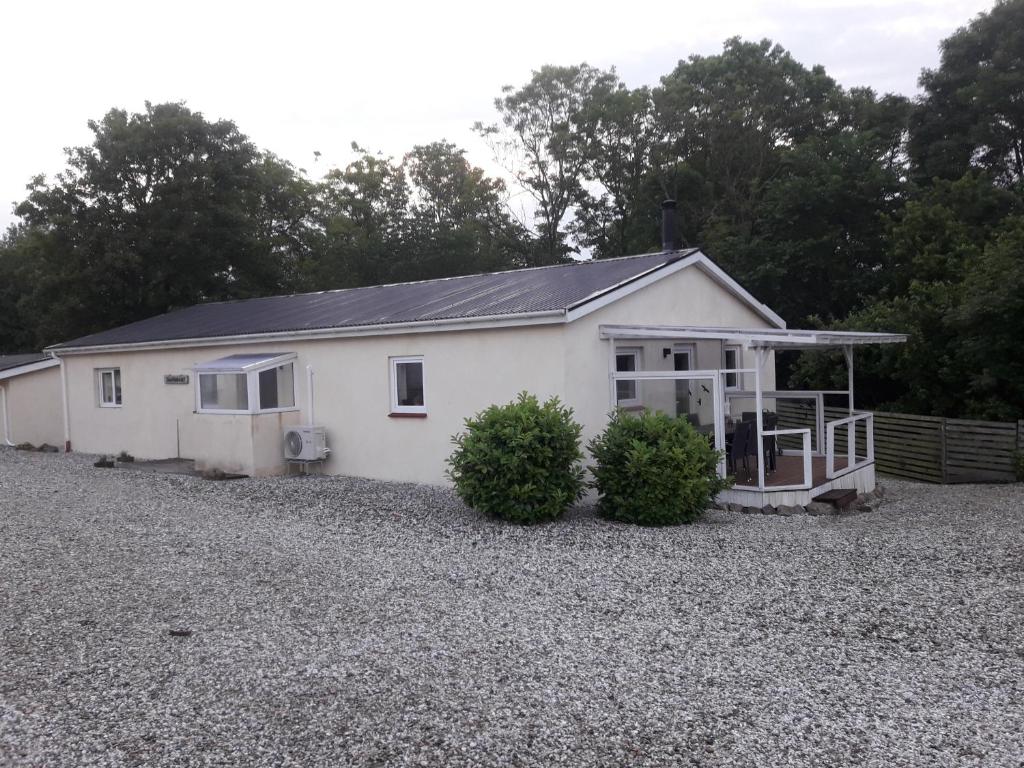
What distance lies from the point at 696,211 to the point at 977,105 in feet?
32.7

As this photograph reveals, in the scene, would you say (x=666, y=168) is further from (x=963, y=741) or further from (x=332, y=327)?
(x=963, y=741)

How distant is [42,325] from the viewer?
99.0 ft

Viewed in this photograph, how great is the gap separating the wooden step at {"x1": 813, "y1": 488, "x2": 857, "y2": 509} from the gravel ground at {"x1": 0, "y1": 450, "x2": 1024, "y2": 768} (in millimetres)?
1629

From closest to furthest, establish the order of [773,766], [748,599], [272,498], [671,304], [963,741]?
[773,766] < [963,741] < [748,599] < [272,498] < [671,304]

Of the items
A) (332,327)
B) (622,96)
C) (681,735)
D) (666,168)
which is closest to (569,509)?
(332,327)

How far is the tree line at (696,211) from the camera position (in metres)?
21.1

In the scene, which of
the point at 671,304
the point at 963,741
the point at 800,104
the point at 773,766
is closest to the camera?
the point at 773,766

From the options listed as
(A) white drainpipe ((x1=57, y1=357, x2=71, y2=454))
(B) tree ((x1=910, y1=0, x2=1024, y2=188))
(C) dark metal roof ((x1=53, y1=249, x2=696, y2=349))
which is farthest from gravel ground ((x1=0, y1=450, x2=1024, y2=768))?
(B) tree ((x1=910, y1=0, x2=1024, y2=188))

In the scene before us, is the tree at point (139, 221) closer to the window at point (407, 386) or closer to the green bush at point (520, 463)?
the window at point (407, 386)

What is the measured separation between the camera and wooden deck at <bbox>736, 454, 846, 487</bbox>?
40.8 ft

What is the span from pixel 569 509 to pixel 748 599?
454 centimetres

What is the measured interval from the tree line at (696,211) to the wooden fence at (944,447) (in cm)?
164

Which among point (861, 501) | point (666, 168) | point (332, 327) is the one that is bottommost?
point (861, 501)

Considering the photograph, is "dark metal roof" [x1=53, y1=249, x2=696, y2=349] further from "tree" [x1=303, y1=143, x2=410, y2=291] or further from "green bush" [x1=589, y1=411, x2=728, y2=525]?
"tree" [x1=303, y1=143, x2=410, y2=291]
